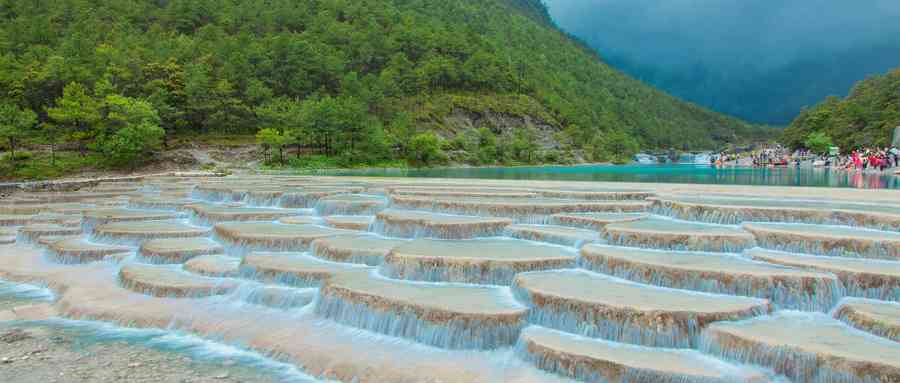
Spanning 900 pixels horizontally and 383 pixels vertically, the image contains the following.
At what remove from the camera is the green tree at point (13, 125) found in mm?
52125

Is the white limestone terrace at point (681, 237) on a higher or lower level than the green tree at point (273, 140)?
lower

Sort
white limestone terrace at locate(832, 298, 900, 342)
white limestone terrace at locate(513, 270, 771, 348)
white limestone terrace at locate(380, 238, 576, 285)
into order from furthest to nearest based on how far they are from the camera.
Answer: white limestone terrace at locate(380, 238, 576, 285) → white limestone terrace at locate(513, 270, 771, 348) → white limestone terrace at locate(832, 298, 900, 342)

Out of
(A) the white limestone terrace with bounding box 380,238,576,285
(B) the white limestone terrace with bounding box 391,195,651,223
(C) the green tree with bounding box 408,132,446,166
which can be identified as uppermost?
(C) the green tree with bounding box 408,132,446,166

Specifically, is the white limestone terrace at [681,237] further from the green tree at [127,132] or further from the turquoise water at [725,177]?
the green tree at [127,132]

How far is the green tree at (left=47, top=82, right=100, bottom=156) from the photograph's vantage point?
59125 millimetres

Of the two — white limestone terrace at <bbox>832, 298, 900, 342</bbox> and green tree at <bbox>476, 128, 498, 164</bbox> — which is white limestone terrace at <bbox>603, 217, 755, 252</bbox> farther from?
green tree at <bbox>476, 128, 498, 164</bbox>

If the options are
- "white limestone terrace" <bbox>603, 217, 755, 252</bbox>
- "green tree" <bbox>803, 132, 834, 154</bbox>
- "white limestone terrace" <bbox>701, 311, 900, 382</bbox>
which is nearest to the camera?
"white limestone terrace" <bbox>701, 311, 900, 382</bbox>

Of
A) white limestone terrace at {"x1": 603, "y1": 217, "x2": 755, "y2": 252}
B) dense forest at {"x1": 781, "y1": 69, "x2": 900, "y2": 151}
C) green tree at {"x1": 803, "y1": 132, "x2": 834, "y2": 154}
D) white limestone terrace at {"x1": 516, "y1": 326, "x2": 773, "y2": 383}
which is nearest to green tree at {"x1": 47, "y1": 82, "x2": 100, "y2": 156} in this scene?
white limestone terrace at {"x1": 603, "y1": 217, "x2": 755, "y2": 252}

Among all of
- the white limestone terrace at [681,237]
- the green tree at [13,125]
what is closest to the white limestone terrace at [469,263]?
the white limestone terrace at [681,237]

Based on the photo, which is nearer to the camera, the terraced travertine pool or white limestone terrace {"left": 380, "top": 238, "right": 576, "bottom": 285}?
the terraced travertine pool

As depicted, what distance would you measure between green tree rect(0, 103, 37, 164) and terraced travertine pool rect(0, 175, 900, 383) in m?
43.7

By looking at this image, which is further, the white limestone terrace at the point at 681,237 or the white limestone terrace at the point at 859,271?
the white limestone terrace at the point at 681,237

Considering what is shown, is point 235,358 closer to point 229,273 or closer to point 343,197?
point 229,273

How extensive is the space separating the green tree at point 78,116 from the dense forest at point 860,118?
326 ft
